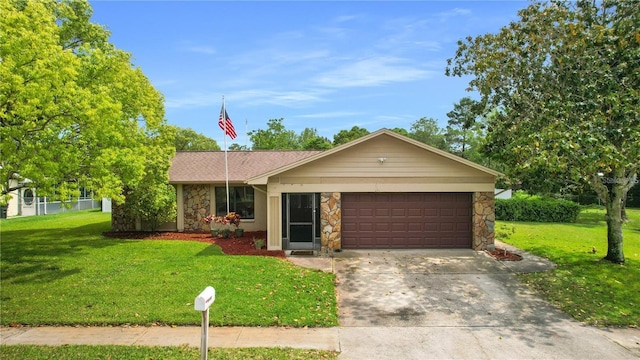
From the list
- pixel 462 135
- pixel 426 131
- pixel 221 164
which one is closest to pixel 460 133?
pixel 462 135

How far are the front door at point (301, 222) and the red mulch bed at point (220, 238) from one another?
0.79 metres

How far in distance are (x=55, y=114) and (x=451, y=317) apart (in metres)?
11.0

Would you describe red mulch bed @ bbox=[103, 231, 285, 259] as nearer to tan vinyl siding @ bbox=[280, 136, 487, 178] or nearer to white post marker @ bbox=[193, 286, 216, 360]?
tan vinyl siding @ bbox=[280, 136, 487, 178]

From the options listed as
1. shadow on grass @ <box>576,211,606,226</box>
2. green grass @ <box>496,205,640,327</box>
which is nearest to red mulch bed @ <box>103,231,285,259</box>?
green grass @ <box>496,205,640,327</box>

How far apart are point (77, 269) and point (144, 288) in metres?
3.34

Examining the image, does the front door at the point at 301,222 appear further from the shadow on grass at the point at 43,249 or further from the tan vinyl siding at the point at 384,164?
the shadow on grass at the point at 43,249

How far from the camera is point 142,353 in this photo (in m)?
6.36

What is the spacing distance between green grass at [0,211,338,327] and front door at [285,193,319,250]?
6.46ft

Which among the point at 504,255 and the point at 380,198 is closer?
the point at 504,255

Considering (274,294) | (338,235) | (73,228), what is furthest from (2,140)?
(73,228)

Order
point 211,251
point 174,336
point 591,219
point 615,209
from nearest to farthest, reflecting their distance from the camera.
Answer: point 174,336
point 615,209
point 211,251
point 591,219

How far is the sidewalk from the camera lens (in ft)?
22.5

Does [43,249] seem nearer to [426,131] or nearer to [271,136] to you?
[271,136]

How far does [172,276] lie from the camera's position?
1056 centimetres
